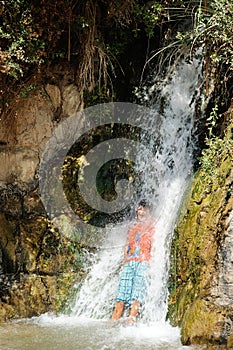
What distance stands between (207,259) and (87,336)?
1330 mm

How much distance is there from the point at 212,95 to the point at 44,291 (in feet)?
10.2

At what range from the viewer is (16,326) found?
4.94m

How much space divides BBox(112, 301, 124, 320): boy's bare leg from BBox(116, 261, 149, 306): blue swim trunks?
0.04 m

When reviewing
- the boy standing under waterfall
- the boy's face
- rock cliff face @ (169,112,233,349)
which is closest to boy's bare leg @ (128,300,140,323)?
the boy standing under waterfall

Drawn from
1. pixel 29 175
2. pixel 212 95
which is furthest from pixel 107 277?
pixel 212 95

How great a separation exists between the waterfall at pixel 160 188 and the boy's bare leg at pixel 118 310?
0.16 meters

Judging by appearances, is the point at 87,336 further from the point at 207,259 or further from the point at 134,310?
the point at 207,259

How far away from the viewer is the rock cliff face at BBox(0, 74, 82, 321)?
18.7 ft

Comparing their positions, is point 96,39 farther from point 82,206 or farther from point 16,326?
point 16,326

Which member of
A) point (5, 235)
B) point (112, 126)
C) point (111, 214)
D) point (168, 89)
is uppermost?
point (168, 89)

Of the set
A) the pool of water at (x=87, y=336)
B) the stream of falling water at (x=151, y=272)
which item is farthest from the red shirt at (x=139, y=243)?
the pool of water at (x=87, y=336)

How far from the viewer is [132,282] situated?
4969 mm

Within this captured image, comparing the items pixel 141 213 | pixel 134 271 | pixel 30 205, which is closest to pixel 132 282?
pixel 134 271

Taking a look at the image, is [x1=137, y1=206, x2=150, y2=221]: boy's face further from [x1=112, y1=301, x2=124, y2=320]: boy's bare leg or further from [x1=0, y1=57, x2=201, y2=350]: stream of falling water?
[x1=112, y1=301, x2=124, y2=320]: boy's bare leg
